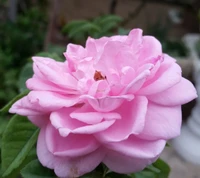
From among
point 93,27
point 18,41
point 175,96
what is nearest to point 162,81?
point 175,96

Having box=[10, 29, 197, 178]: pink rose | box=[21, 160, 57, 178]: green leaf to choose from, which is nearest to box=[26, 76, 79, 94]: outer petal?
box=[10, 29, 197, 178]: pink rose

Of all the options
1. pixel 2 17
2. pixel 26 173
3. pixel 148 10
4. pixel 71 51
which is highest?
pixel 71 51

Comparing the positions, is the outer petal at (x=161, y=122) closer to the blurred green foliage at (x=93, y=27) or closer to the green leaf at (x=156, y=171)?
the green leaf at (x=156, y=171)

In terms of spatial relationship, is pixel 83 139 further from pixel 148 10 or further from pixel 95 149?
pixel 148 10

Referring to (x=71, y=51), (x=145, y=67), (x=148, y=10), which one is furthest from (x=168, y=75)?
(x=148, y=10)

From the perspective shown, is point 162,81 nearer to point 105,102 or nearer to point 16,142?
point 105,102

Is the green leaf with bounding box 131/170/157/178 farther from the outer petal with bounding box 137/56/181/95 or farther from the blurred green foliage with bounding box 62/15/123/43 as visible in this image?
the blurred green foliage with bounding box 62/15/123/43
